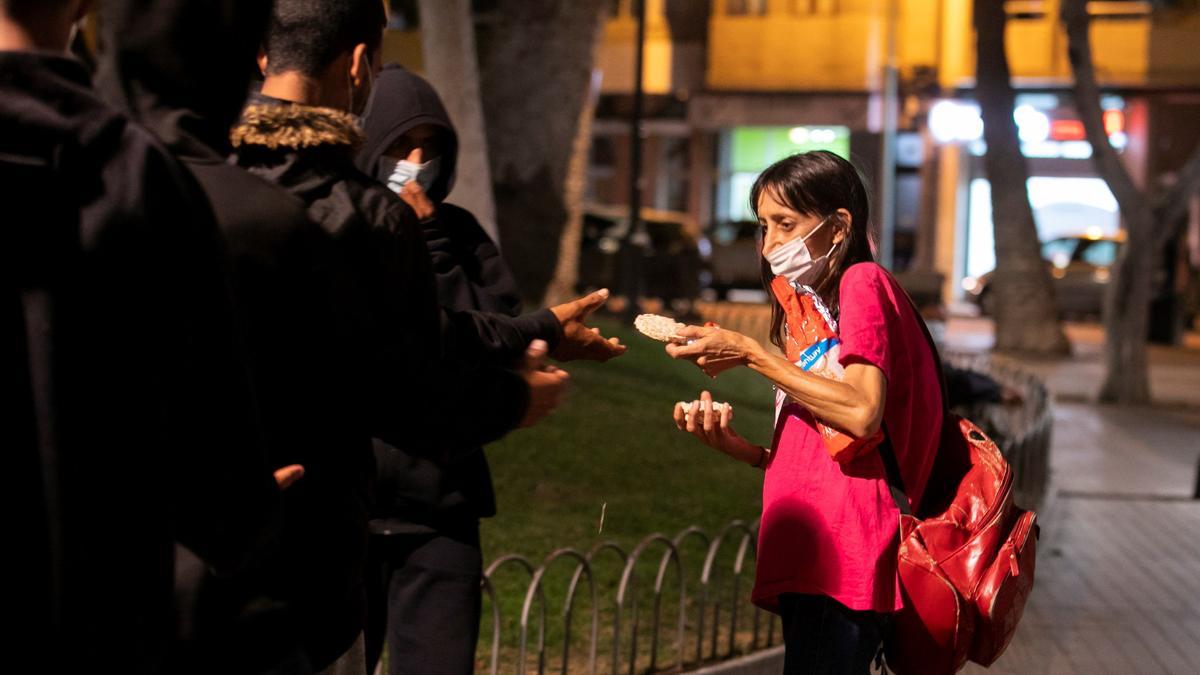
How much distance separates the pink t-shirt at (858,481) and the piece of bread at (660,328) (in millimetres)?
289

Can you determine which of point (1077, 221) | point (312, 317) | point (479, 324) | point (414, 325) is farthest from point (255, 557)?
point (1077, 221)

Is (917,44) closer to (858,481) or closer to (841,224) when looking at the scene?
(841,224)

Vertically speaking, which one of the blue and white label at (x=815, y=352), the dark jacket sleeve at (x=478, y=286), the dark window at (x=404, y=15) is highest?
the dark window at (x=404, y=15)

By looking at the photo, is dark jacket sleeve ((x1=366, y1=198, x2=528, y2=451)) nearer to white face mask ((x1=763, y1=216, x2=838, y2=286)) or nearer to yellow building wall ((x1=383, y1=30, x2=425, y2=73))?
white face mask ((x1=763, y1=216, x2=838, y2=286))

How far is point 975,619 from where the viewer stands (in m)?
3.20

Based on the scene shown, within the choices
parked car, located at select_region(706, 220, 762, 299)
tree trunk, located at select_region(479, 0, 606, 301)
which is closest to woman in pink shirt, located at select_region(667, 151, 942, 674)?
tree trunk, located at select_region(479, 0, 606, 301)

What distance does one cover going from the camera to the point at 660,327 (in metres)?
3.37

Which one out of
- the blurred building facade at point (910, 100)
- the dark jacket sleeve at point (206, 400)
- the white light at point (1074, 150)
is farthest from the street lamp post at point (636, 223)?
the white light at point (1074, 150)

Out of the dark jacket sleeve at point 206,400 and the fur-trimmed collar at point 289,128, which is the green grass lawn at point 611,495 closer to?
the fur-trimmed collar at point 289,128

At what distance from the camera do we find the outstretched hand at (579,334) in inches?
136

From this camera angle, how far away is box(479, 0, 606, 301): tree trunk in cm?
1423

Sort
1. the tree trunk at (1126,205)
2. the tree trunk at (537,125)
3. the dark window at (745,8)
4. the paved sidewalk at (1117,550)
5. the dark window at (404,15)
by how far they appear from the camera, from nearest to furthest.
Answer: the paved sidewalk at (1117,550) < the tree trunk at (537,125) < the tree trunk at (1126,205) < the dark window at (404,15) < the dark window at (745,8)

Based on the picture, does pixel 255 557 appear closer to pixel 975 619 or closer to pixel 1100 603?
pixel 975 619

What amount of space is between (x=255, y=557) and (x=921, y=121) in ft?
119
